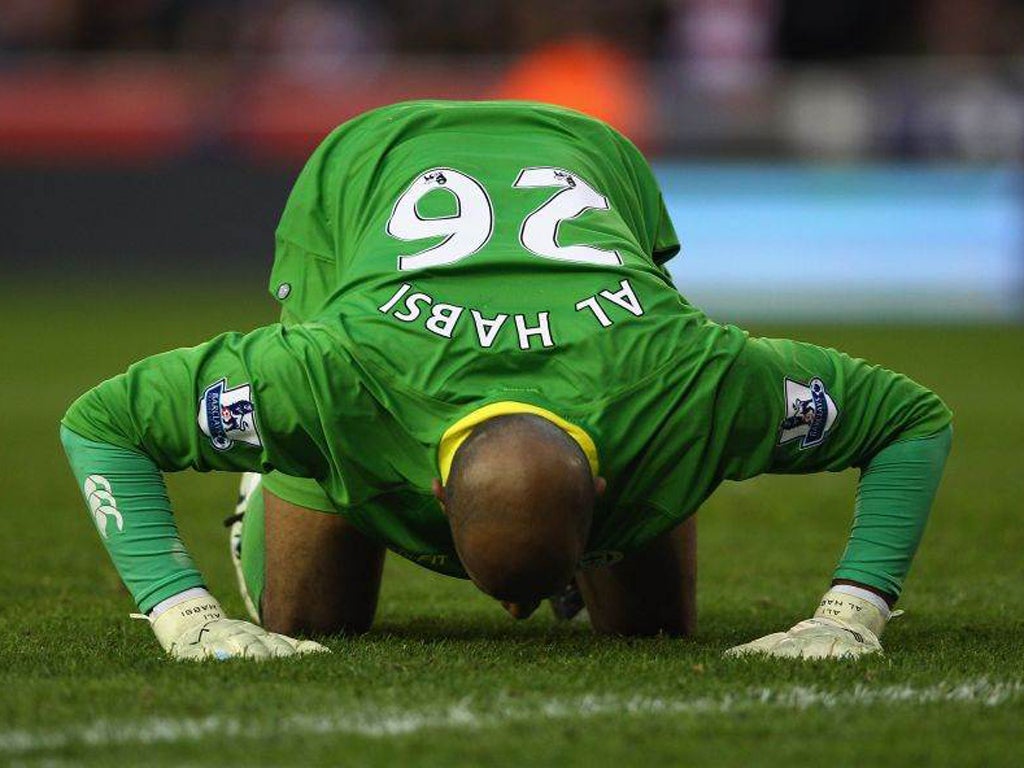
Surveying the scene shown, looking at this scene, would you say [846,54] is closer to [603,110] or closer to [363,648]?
[603,110]

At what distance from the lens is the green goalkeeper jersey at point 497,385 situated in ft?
14.0

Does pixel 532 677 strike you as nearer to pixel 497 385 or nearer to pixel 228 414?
pixel 497 385

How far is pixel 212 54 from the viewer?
21.3 m

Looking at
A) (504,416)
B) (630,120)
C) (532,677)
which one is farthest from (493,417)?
(630,120)

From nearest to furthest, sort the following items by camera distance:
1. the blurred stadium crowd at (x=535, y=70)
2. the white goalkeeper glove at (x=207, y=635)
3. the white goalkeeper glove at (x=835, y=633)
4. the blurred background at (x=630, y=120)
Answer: the white goalkeeper glove at (x=207, y=635), the white goalkeeper glove at (x=835, y=633), the blurred background at (x=630, y=120), the blurred stadium crowd at (x=535, y=70)

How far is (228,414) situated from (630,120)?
51.6ft

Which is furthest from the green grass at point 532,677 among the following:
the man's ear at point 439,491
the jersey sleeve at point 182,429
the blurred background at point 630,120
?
the blurred background at point 630,120

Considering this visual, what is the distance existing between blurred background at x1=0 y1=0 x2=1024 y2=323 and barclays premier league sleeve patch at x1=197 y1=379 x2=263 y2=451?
13353 millimetres

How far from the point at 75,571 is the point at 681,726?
3286mm

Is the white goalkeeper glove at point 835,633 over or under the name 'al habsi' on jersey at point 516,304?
under

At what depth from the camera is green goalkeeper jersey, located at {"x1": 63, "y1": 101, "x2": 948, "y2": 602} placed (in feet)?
14.0

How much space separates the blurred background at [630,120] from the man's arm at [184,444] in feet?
43.4

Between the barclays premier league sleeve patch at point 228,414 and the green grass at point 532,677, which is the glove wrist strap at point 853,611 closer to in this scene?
the green grass at point 532,677

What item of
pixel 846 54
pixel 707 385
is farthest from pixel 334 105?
pixel 707 385
